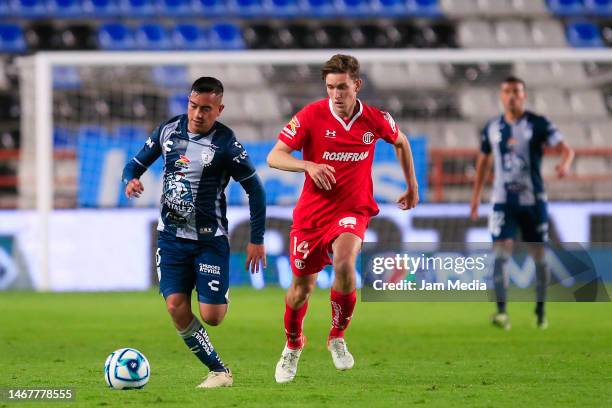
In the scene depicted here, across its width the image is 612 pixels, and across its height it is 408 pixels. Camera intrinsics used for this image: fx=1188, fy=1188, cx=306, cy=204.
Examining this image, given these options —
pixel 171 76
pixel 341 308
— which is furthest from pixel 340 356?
pixel 171 76

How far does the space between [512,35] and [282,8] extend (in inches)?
155

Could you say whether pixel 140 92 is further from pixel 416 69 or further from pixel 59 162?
pixel 416 69

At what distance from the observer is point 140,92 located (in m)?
15.0

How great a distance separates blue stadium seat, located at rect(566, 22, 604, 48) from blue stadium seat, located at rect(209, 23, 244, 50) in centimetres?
558

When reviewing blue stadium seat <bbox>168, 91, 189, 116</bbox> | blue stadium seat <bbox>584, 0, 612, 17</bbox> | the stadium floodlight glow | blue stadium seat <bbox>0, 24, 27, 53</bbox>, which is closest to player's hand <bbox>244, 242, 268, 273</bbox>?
the stadium floodlight glow

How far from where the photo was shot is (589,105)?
14961 mm

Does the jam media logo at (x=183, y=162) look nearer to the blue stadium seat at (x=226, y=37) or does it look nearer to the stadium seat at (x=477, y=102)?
the stadium seat at (x=477, y=102)

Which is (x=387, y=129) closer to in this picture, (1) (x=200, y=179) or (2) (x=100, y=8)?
(1) (x=200, y=179)

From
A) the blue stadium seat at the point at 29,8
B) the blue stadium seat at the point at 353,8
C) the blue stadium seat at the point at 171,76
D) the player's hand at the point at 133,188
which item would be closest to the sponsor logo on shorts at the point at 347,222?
the player's hand at the point at 133,188

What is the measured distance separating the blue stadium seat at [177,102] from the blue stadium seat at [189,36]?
484 cm

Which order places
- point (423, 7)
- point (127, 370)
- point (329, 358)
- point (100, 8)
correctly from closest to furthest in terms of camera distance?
point (127, 370) → point (329, 358) → point (423, 7) → point (100, 8)

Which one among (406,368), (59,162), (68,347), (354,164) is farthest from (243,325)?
(59,162)

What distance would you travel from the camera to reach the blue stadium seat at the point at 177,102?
15.2 metres

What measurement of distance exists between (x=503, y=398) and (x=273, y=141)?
921 centimetres
